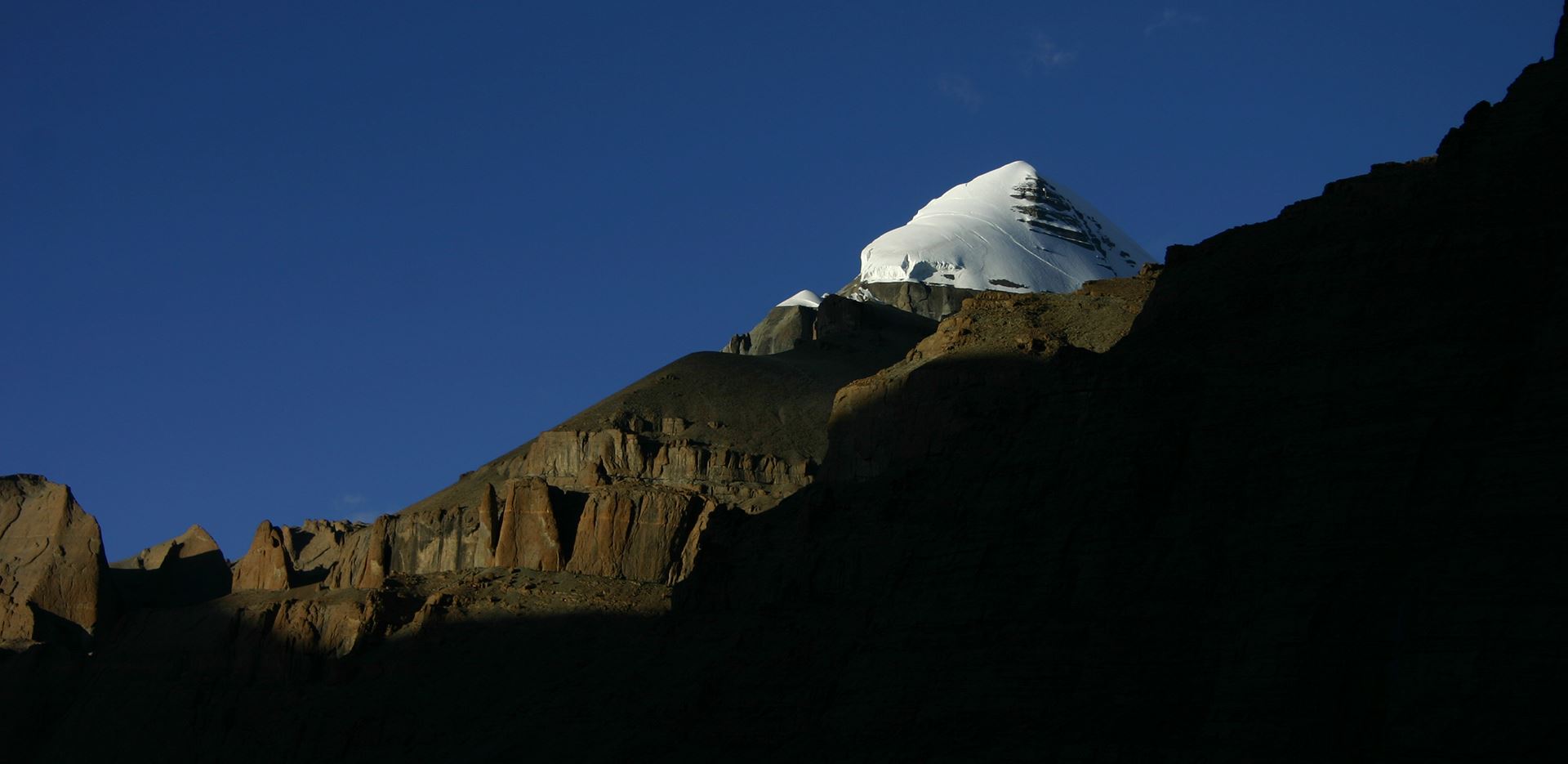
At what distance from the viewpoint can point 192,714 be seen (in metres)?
103

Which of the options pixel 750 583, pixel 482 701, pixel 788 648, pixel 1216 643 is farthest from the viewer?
pixel 482 701

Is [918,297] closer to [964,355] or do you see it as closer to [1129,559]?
[964,355]

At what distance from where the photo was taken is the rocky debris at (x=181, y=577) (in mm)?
133375

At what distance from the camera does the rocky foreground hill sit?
45.2 metres

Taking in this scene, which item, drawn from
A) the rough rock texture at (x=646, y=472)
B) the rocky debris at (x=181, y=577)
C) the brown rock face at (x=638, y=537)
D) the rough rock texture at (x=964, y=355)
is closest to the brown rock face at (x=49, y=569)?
the rocky debris at (x=181, y=577)

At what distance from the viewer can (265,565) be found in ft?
404

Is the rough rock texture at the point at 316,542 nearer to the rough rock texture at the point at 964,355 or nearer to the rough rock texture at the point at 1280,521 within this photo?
the rough rock texture at the point at 964,355

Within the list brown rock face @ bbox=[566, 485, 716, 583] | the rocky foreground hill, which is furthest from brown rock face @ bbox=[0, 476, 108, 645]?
brown rock face @ bbox=[566, 485, 716, 583]

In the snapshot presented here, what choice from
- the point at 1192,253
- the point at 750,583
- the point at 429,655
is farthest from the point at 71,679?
the point at 1192,253

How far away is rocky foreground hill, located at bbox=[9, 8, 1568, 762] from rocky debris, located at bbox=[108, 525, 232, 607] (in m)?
32.3

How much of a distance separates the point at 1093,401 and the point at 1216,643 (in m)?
10.2

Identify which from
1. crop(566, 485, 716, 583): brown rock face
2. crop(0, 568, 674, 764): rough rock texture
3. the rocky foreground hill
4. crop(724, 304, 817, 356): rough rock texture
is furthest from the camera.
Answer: crop(724, 304, 817, 356): rough rock texture

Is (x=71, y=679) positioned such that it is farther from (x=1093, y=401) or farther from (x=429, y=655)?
(x=1093, y=401)

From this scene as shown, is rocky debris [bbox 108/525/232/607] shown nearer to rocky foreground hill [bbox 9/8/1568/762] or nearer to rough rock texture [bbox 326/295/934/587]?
rough rock texture [bbox 326/295/934/587]
